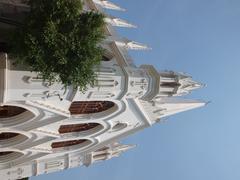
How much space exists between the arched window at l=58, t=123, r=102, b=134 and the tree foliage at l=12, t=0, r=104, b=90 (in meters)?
8.11

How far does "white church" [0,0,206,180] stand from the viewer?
24406 millimetres

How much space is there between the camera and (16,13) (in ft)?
87.5

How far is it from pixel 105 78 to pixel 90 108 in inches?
166

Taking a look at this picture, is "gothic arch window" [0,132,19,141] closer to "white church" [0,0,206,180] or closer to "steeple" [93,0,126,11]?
"white church" [0,0,206,180]

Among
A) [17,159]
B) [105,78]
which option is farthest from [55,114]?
[17,159]

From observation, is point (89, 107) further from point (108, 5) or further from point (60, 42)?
point (108, 5)

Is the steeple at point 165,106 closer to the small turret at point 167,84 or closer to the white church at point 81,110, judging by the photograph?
the white church at point 81,110

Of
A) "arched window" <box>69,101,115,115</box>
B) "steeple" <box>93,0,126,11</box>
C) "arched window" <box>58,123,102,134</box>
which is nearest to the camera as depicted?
"arched window" <box>69,101,115,115</box>

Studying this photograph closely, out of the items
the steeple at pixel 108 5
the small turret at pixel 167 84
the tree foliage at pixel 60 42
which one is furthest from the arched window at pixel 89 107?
the steeple at pixel 108 5

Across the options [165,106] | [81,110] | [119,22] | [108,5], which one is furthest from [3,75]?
[108,5]

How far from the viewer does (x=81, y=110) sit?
96.9 ft

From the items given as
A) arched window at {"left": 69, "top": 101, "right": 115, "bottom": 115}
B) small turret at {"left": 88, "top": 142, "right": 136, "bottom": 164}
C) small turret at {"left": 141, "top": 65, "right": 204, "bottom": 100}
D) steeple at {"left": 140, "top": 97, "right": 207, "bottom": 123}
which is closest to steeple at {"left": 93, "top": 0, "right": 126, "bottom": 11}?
steeple at {"left": 140, "top": 97, "right": 207, "bottom": 123}

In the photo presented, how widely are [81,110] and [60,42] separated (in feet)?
27.8

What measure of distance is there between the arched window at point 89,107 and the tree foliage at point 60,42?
5.52m
